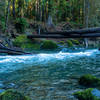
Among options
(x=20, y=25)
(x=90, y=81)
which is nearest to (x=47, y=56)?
(x=90, y=81)

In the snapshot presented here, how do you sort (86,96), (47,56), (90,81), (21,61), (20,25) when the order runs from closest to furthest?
(86,96)
(90,81)
(21,61)
(47,56)
(20,25)

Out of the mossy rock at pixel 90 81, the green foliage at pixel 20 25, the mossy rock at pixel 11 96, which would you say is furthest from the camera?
the green foliage at pixel 20 25

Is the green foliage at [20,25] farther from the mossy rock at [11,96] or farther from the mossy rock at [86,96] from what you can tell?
the mossy rock at [11,96]

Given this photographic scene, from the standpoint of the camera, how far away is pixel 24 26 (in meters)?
25.8

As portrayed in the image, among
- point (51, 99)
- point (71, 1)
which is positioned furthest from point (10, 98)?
point (71, 1)

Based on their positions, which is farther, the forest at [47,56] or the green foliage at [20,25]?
the green foliage at [20,25]

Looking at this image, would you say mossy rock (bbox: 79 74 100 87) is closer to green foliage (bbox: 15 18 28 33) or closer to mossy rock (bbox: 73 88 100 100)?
mossy rock (bbox: 73 88 100 100)

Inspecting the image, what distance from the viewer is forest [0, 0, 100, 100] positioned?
4.73 metres

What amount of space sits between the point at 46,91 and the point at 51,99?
56 centimetres

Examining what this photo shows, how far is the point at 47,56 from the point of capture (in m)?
13.1

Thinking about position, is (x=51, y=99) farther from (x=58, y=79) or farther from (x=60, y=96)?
(x=58, y=79)

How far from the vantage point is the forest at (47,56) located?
4.73m

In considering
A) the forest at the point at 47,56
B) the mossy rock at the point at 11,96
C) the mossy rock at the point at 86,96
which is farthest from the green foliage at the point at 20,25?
the mossy rock at the point at 11,96

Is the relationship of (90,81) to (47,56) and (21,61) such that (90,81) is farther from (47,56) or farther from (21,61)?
(47,56)
